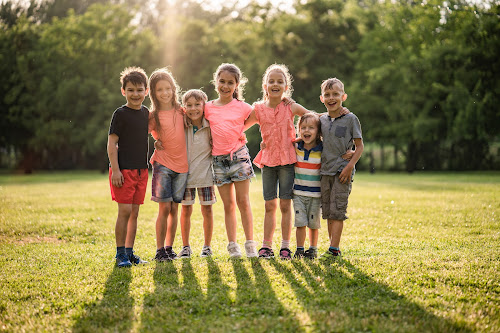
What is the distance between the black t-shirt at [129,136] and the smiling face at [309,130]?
172cm

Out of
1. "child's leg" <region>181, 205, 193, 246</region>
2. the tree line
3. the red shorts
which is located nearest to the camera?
the red shorts

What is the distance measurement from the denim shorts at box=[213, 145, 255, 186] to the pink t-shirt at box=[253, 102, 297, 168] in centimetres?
14

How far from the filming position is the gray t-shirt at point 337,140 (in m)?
4.93

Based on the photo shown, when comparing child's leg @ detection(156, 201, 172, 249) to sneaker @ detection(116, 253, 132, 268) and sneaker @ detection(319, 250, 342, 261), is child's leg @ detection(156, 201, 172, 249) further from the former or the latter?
sneaker @ detection(319, 250, 342, 261)

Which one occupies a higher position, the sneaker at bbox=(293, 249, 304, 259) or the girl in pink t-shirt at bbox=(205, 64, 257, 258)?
the girl in pink t-shirt at bbox=(205, 64, 257, 258)

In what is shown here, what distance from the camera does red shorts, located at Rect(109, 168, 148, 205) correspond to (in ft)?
16.2

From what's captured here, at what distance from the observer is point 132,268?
475cm

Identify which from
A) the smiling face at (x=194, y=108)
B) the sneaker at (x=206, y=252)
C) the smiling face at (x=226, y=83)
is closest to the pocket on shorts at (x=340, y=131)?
the smiling face at (x=226, y=83)

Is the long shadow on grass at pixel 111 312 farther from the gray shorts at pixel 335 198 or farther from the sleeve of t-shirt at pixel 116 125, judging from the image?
the gray shorts at pixel 335 198

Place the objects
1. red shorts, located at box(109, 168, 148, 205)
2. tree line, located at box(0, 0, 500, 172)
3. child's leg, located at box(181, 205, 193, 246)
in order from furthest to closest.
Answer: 1. tree line, located at box(0, 0, 500, 172)
2. child's leg, located at box(181, 205, 193, 246)
3. red shorts, located at box(109, 168, 148, 205)

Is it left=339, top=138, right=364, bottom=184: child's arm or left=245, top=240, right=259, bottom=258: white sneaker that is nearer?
left=339, top=138, right=364, bottom=184: child's arm

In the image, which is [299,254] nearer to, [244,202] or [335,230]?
[335,230]

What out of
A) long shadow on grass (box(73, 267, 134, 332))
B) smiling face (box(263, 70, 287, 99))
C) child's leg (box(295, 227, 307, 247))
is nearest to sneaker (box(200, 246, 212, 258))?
child's leg (box(295, 227, 307, 247))

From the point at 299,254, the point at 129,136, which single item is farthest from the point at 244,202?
the point at 129,136
